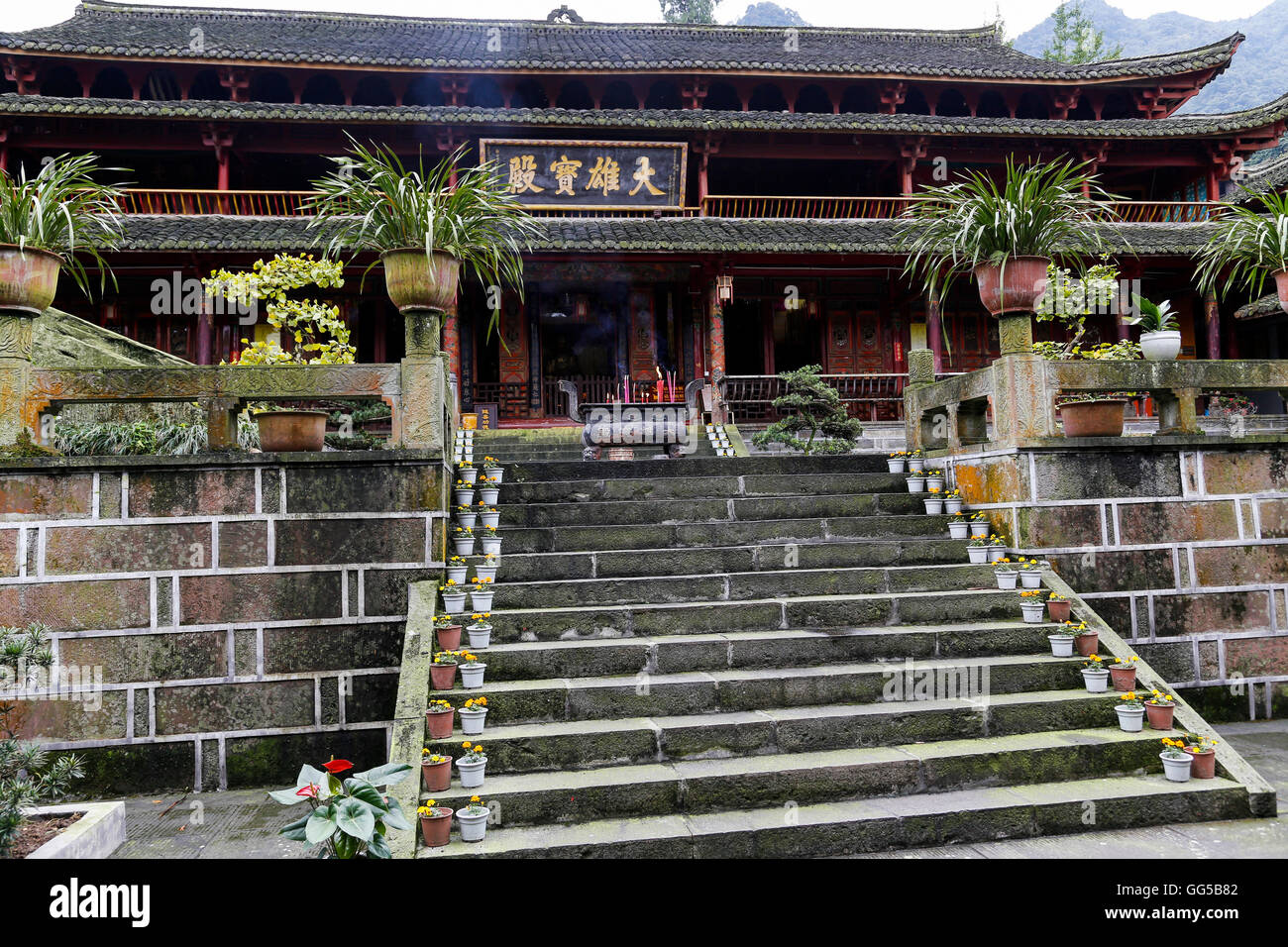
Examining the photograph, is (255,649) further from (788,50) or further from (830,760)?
(788,50)

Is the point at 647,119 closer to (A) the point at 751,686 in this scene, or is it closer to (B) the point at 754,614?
(B) the point at 754,614

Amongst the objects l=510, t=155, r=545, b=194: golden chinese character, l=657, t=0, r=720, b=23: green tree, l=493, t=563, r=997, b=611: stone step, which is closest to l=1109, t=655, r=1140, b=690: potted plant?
l=493, t=563, r=997, b=611: stone step

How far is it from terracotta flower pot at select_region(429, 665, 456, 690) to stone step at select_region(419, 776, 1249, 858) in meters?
0.97

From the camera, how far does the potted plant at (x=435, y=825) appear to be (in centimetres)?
365

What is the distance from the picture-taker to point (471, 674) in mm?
4641

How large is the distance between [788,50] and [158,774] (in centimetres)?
1773

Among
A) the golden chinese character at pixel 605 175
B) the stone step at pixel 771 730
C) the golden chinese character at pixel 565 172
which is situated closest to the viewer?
the stone step at pixel 771 730

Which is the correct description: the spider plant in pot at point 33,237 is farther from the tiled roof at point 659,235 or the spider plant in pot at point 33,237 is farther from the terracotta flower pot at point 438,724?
the tiled roof at point 659,235

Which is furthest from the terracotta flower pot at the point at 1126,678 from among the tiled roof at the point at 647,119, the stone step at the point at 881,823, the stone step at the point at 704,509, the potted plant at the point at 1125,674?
the tiled roof at the point at 647,119

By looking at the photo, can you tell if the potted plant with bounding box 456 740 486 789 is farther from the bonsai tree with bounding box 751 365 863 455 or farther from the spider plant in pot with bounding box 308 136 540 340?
the bonsai tree with bounding box 751 365 863 455

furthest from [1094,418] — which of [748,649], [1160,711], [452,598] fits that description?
[452,598]

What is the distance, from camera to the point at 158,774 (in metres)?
5.19

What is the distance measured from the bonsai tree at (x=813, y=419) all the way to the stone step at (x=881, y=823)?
584cm

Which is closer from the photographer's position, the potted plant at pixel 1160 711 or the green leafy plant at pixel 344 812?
the green leafy plant at pixel 344 812
